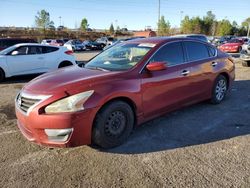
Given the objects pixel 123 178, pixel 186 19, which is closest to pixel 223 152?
pixel 123 178

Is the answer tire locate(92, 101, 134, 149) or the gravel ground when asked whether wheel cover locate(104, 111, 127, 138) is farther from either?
the gravel ground

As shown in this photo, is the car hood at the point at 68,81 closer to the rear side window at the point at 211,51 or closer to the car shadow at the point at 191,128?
the car shadow at the point at 191,128

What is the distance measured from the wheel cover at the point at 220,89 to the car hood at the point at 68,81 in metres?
3.03

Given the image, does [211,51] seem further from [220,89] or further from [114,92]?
[114,92]

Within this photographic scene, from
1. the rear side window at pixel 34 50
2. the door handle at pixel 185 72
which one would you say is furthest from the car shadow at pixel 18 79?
the door handle at pixel 185 72

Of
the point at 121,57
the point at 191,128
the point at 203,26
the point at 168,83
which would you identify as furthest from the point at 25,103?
the point at 203,26

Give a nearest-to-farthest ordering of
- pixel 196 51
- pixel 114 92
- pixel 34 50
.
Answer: pixel 114 92, pixel 196 51, pixel 34 50

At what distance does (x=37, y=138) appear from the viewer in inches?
141

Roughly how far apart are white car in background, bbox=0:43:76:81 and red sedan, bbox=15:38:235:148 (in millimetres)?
5867

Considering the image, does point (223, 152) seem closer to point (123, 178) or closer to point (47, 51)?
point (123, 178)

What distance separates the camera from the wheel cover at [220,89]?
6.07 m

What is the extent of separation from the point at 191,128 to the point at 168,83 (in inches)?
35.7

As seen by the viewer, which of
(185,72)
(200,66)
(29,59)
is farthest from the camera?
(29,59)

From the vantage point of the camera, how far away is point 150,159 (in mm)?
3627
